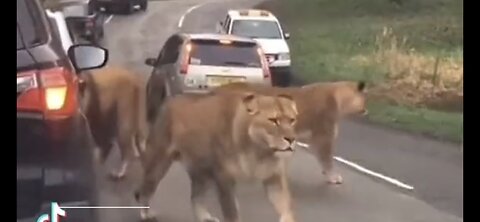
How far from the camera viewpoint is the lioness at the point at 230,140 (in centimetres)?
361

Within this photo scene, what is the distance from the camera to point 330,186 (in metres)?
3.74

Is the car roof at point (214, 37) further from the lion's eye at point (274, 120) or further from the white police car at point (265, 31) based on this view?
the lion's eye at point (274, 120)

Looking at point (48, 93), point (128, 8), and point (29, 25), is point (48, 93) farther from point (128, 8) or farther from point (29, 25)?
point (128, 8)

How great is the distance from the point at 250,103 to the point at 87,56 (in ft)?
1.79

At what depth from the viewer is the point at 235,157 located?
363cm

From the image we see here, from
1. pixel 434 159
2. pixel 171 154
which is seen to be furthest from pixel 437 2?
pixel 171 154

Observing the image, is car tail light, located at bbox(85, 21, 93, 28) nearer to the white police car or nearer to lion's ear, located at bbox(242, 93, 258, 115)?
the white police car

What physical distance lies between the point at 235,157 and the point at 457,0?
34.9 inches

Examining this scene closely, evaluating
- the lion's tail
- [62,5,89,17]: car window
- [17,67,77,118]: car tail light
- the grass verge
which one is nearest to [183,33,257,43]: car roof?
the grass verge

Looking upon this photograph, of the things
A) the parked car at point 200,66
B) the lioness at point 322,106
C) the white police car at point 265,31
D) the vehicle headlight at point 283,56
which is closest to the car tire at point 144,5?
the parked car at point 200,66

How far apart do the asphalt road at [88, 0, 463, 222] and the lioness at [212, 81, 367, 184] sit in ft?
0.12

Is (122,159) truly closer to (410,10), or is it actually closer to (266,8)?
(266,8)

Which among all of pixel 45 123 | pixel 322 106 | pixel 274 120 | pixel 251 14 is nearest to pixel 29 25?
pixel 45 123

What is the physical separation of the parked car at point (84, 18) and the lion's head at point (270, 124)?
0.54 metres
